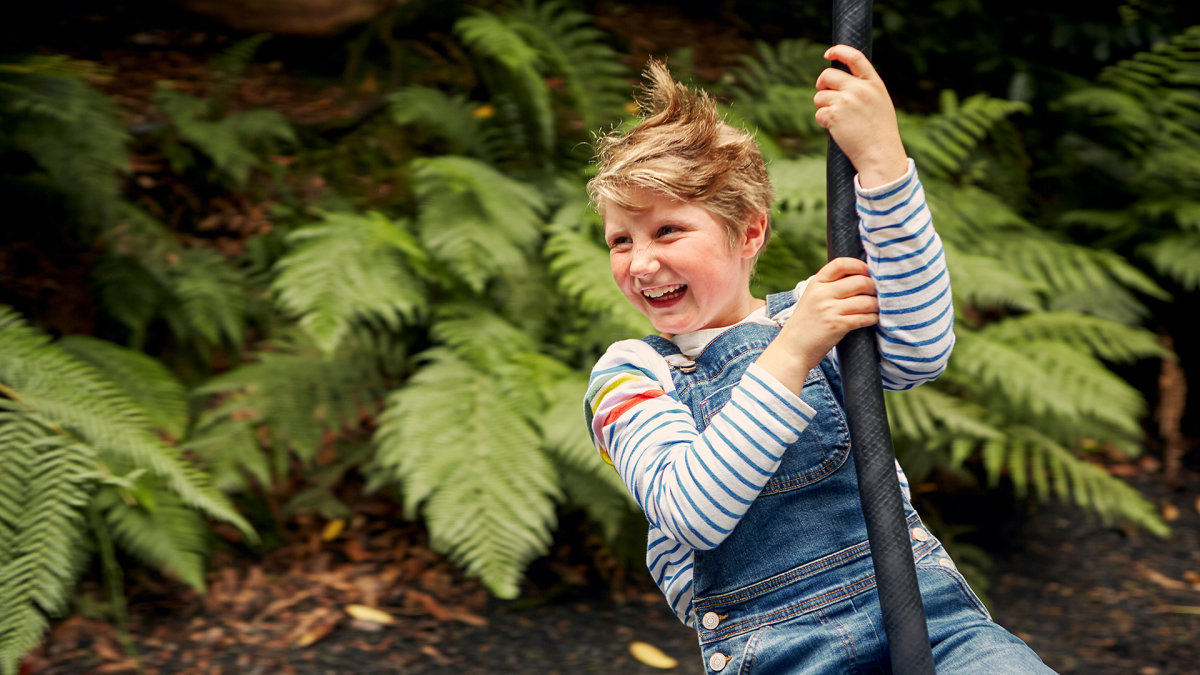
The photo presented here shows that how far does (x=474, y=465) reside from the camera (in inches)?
106

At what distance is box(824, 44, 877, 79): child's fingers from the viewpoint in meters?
0.98

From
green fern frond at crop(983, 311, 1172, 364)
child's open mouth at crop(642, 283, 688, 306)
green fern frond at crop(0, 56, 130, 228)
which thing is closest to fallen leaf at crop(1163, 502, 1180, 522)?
green fern frond at crop(983, 311, 1172, 364)

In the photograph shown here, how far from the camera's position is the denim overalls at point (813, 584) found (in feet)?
3.56

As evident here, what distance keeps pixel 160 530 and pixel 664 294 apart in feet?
6.83

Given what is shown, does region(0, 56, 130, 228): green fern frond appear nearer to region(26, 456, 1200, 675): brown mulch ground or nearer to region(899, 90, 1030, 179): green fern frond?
region(26, 456, 1200, 675): brown mulch ground

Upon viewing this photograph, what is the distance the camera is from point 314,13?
13.8 ft

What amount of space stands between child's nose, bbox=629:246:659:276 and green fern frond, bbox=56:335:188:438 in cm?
212

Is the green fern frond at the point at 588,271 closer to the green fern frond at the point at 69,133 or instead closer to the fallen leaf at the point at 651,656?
the fallen leaf at the point at 651,656

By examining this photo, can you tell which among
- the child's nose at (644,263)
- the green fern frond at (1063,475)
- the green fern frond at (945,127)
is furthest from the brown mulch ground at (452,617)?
the child's nose at (644,263)

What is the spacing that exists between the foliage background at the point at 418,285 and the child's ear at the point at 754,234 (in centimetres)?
148

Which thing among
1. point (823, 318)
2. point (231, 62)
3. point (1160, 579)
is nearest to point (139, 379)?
point (231, 62)

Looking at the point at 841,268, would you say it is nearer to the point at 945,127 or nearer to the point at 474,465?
the point at 474,465

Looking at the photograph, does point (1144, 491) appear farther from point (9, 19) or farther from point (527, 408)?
point (9, 19)

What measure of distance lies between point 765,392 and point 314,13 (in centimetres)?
387
